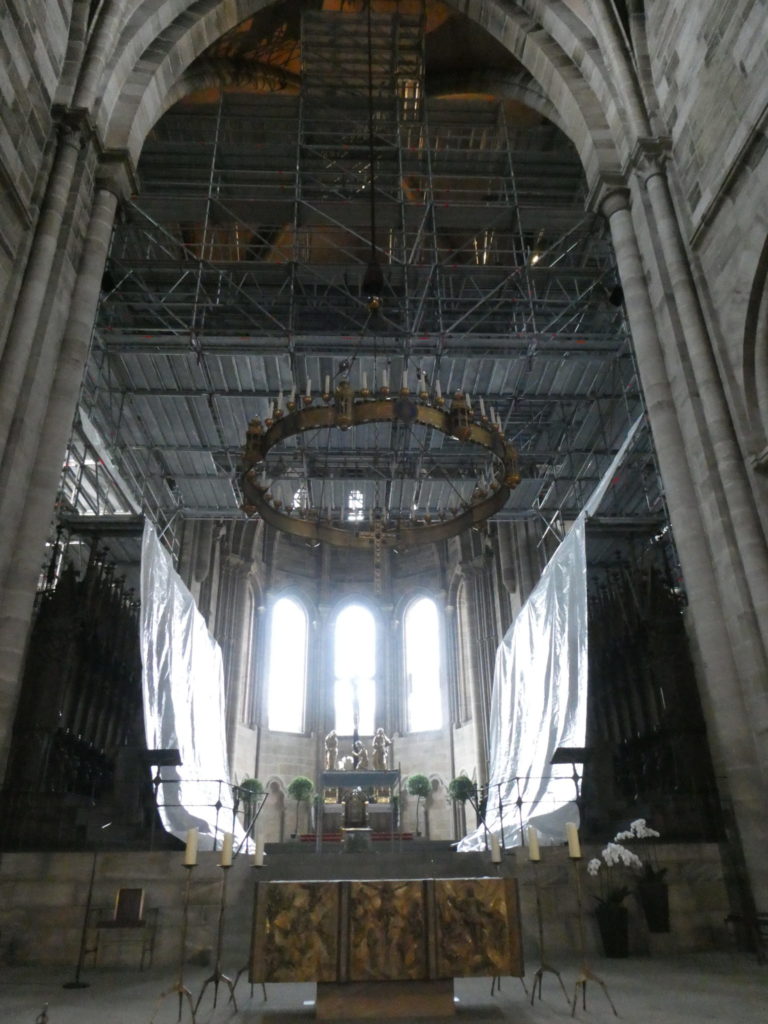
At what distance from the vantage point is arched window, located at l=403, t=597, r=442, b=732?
23.9m

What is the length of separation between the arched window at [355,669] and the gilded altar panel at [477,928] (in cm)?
1898

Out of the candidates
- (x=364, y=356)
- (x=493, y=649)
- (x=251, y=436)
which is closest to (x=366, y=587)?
(x=493, y=649)

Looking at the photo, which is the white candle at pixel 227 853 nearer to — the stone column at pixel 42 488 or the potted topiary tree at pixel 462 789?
the stone column at pixel 42 488

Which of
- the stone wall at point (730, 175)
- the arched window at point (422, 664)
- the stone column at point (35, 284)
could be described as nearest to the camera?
the stone column at point (35, 284)

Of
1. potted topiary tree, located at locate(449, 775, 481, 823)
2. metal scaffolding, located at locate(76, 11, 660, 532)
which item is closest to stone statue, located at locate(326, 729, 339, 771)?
potted topiary tree, located at locate(449, 775, 481, 823)

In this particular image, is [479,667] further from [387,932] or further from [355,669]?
[387,932]

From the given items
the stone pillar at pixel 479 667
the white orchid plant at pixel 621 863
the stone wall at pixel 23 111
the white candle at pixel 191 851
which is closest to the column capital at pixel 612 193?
the stone wall at pixel 23 111

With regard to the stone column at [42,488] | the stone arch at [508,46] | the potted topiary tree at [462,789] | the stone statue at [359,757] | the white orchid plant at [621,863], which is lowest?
the white orchid plant at [621,863]

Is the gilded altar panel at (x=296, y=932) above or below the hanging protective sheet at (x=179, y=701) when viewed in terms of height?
below

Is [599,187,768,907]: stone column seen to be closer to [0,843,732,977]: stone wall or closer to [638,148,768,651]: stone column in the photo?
[638,148,768,651]: stone column

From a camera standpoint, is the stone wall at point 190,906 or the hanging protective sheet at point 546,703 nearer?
the stone wall at point 190,906

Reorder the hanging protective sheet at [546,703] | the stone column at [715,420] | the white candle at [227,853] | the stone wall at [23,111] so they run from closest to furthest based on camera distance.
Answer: the white candle at [227,853] < the stone column at [715,420] < the stone wall at [23,111] < the hanging protective sheet at [546,703]

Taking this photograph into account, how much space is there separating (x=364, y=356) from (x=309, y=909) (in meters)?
10.9

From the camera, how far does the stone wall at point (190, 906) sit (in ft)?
24.9
